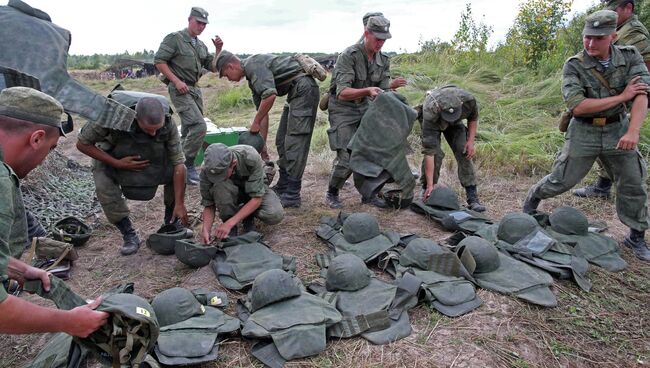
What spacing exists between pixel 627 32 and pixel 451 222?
2655 millimetres

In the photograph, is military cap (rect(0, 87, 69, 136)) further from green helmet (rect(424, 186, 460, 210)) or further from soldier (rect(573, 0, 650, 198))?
soldier (rect(573, 0, 650, 198))

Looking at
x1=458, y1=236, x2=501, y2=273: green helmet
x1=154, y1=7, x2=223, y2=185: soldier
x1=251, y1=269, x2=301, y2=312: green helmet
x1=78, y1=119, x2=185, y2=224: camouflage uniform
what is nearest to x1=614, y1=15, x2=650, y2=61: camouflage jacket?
x1=458, y1=236, x2=501, y2=273: green helmet

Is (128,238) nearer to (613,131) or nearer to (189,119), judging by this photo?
(189,119)

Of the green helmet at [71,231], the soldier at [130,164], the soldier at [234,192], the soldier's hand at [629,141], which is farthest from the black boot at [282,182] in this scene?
the soldier's hand at [629,141]

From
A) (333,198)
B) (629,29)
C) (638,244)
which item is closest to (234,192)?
(333,198)

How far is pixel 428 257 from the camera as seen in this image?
3264 millimetres

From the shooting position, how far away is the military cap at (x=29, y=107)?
6.56 ft

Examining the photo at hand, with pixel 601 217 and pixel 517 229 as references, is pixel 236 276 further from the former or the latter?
pixel 601 217

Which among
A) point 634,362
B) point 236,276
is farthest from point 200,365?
point 634,362

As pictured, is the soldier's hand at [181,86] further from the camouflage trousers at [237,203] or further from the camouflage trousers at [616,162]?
the camouflage trousers at [616,162]

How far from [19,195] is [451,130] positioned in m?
3.87

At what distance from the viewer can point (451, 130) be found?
482 cm

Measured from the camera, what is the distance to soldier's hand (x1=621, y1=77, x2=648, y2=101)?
3508 mm

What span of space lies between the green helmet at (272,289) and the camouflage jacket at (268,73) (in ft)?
7.44
